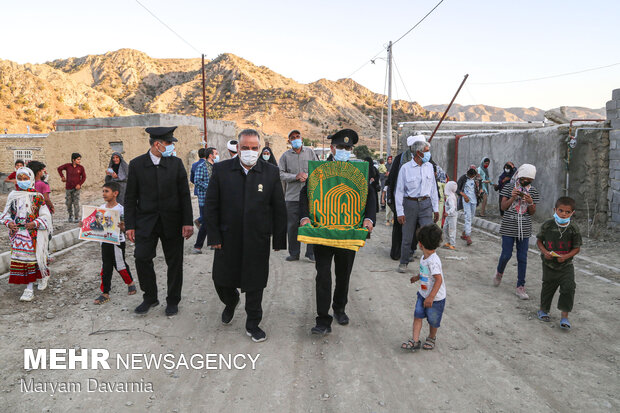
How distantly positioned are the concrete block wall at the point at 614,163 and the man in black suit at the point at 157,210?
9.32 metres

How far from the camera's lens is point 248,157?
167 inches

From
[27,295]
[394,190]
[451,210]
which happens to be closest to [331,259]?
[394,190]

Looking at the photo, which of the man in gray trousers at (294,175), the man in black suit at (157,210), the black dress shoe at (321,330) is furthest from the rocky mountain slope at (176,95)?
the black dress shoe at (321,330)

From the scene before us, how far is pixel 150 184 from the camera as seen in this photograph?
4.78m

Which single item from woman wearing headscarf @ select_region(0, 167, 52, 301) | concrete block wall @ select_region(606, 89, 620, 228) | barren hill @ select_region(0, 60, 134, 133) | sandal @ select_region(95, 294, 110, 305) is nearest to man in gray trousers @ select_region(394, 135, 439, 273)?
sandal @ select_region(95, 294, 110, 305)

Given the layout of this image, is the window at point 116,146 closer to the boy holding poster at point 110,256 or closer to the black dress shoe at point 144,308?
the boy holding poster at point 110,256

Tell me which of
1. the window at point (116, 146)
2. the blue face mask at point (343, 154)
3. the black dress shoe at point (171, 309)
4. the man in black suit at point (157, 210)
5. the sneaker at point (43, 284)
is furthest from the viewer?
the window at point (116, 146)

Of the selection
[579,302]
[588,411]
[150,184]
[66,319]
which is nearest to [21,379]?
[66,319]

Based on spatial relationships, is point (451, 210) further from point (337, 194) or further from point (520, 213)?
point (337, 194)

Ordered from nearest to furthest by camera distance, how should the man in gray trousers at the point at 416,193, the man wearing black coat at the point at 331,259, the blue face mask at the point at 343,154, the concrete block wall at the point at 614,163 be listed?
the man wearing black coat at the point at 331,259 < the blue face mask at the point at 343,154 < the man in gray trousers at the point at 416,193 < the concrete block wall at the point at 614,163

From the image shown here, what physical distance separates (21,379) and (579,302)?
616cm

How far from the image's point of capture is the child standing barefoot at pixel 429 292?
13.2ft

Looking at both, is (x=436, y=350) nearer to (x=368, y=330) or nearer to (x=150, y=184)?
(x=368, y=330)

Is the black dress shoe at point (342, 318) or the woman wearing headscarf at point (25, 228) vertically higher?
the woman wearing headscarf at point (25, 228)
